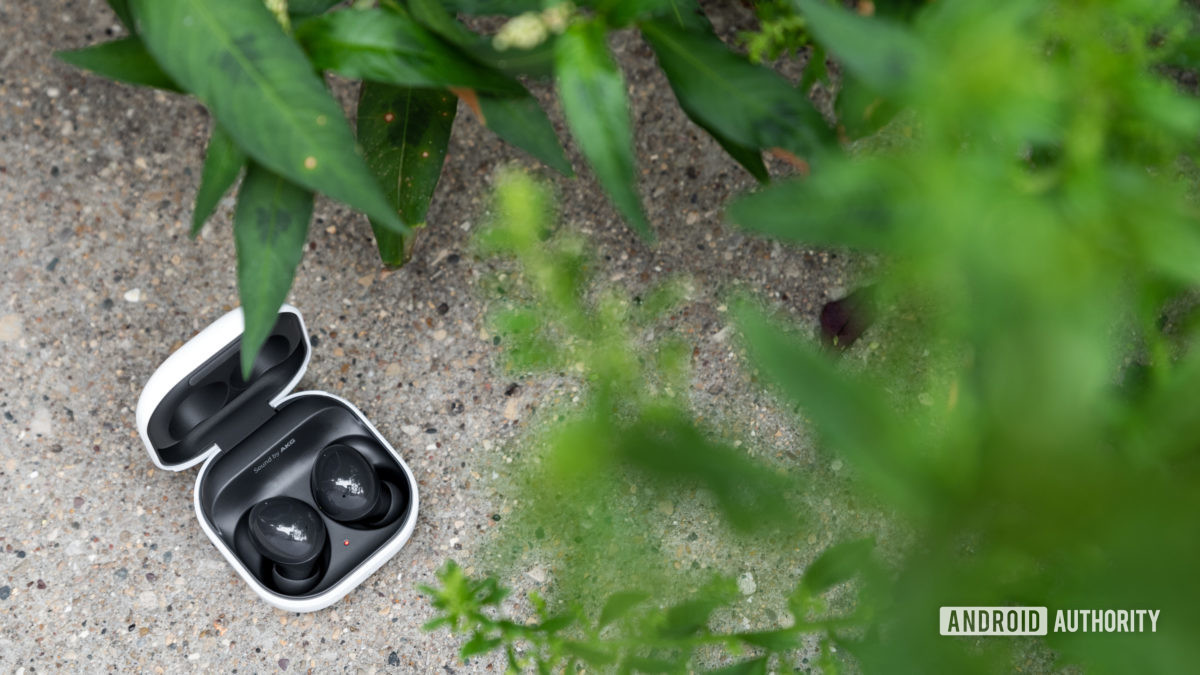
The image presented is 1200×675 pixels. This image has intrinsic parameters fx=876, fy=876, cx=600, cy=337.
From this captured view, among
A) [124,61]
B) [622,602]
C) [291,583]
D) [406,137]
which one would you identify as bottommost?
[291,583]

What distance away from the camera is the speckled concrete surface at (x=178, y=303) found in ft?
2.85

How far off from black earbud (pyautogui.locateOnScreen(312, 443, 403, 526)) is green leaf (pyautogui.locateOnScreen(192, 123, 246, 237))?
0.98 feet

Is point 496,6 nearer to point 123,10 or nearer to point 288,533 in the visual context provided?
point 123,10

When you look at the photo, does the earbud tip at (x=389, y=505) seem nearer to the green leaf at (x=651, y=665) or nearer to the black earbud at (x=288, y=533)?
the black earbud at (x=288, y=533)

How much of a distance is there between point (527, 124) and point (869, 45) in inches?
11.6

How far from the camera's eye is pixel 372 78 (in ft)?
1.88

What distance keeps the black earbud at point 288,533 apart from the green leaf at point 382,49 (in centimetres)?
41

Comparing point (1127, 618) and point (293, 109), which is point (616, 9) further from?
point (1127, 618)

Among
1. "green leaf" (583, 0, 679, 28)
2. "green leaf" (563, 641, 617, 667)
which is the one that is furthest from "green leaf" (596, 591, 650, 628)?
"green leaf" (583, 0, 679, 28)

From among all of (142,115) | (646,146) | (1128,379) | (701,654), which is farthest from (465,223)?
(1128,379)

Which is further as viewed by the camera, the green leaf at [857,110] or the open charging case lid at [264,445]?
the open charging case lid at [264,445]

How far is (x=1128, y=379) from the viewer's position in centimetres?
64

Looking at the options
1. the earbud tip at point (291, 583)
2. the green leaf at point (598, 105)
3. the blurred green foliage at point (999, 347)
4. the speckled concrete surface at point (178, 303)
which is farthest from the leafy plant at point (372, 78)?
the earbud tip at point (291, 583)

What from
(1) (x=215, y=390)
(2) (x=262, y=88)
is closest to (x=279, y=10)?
(2) (x=262, y=88)
